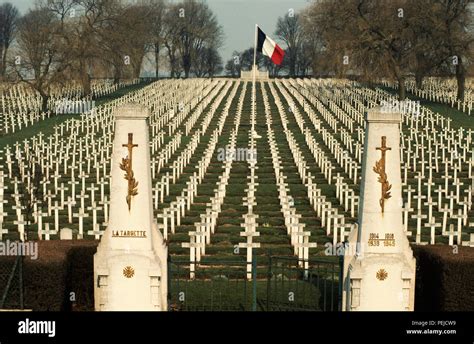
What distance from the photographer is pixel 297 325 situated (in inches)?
476

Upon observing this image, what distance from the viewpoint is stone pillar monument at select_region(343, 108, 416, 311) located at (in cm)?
1396

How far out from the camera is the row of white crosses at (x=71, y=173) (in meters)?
24.1

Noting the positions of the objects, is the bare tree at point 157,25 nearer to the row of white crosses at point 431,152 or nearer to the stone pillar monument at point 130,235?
the row of white crosses at point 431,152

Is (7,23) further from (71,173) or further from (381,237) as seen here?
(381,237)

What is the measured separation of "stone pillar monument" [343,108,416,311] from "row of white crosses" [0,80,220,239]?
7380 millimetres

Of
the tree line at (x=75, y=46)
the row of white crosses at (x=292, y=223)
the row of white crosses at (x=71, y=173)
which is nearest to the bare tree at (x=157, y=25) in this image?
the tree line at (x=75, y=46)

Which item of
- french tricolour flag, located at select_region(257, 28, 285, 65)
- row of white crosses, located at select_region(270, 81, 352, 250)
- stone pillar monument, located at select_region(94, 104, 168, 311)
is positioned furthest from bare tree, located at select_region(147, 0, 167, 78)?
stone pillar monument, located at select_region(94, 104, 168, 311)

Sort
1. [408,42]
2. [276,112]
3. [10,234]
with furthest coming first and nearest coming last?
[408,42]
[276,112]
[10,234]

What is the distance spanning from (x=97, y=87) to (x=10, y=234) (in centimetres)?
4912

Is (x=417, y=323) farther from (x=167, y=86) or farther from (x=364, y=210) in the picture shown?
(x=167, y=86)

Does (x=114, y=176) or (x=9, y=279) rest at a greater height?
(x=114, y=176)

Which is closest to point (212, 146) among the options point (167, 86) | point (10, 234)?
point (10, 234)

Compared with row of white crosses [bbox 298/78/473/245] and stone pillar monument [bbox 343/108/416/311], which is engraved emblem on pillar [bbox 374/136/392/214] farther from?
row of white crosses [bbox 298/78/473/245]

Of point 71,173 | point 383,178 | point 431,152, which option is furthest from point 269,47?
point 383,178
